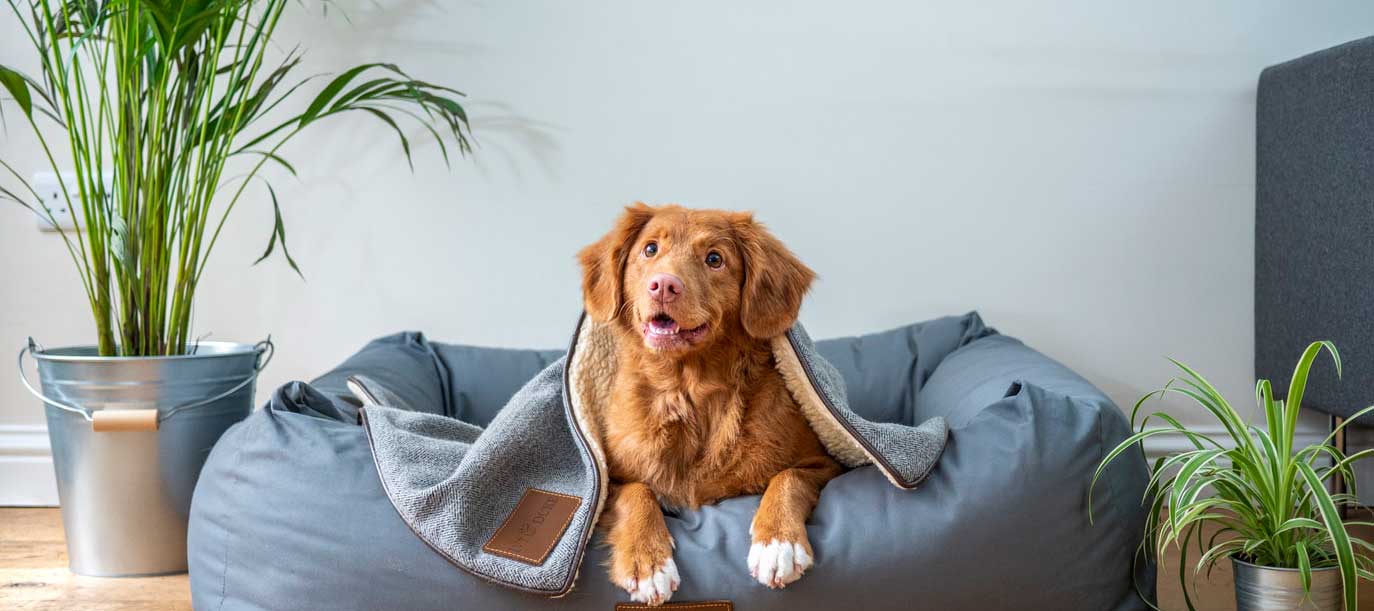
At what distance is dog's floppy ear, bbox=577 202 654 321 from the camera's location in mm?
1696

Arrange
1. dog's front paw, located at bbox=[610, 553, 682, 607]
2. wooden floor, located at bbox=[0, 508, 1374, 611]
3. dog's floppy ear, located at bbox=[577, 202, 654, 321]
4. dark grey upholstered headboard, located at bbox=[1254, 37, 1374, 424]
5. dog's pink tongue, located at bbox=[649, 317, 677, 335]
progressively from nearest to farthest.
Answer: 1. dog's front paw, located at bbox=[610, 553, 682, 607]
2. dog's pink tongue, located at bbox=[649, 317, 677, 335]
3. dog's floppy ear, located at bbox=[577, 202, 654, 321]
4. wooden floor, located at bbox=[0, 508, 1374, 611]
5. dark grey upholstered headboard, located at bbox=[1254, 37, 1374, 424]

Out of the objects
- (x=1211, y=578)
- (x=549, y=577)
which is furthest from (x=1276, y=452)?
(x=549, y=577)

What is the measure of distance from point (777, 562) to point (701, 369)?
352 mm

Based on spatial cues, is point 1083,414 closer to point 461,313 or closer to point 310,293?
point 461,313

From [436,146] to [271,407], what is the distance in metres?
1.12

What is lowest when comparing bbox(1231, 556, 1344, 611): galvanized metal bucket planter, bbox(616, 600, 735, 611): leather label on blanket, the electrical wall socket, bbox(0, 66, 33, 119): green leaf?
bbox(1231, 556, 1344, 611): galvanized metal bucket planter

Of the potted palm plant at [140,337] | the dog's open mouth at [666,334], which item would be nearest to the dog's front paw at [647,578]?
the dog's open mouth at [666,334]

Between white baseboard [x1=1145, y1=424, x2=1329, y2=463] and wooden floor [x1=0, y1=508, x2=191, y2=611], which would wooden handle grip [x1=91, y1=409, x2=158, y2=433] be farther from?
white baseboard [x1=1145, y1=424, x2=1329, y2=463]

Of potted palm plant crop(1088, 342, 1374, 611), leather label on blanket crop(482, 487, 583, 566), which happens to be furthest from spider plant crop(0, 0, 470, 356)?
potted palm plant crop(1088, 342, 1374, 611)

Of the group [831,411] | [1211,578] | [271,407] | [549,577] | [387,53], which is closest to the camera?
[549,577]

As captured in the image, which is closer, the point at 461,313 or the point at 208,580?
the point at 208,580

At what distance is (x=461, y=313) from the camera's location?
281 centimetres

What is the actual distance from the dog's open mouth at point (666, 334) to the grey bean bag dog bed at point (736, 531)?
0.21 meters

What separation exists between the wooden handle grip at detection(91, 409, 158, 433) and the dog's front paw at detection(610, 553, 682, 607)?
1100 mm
